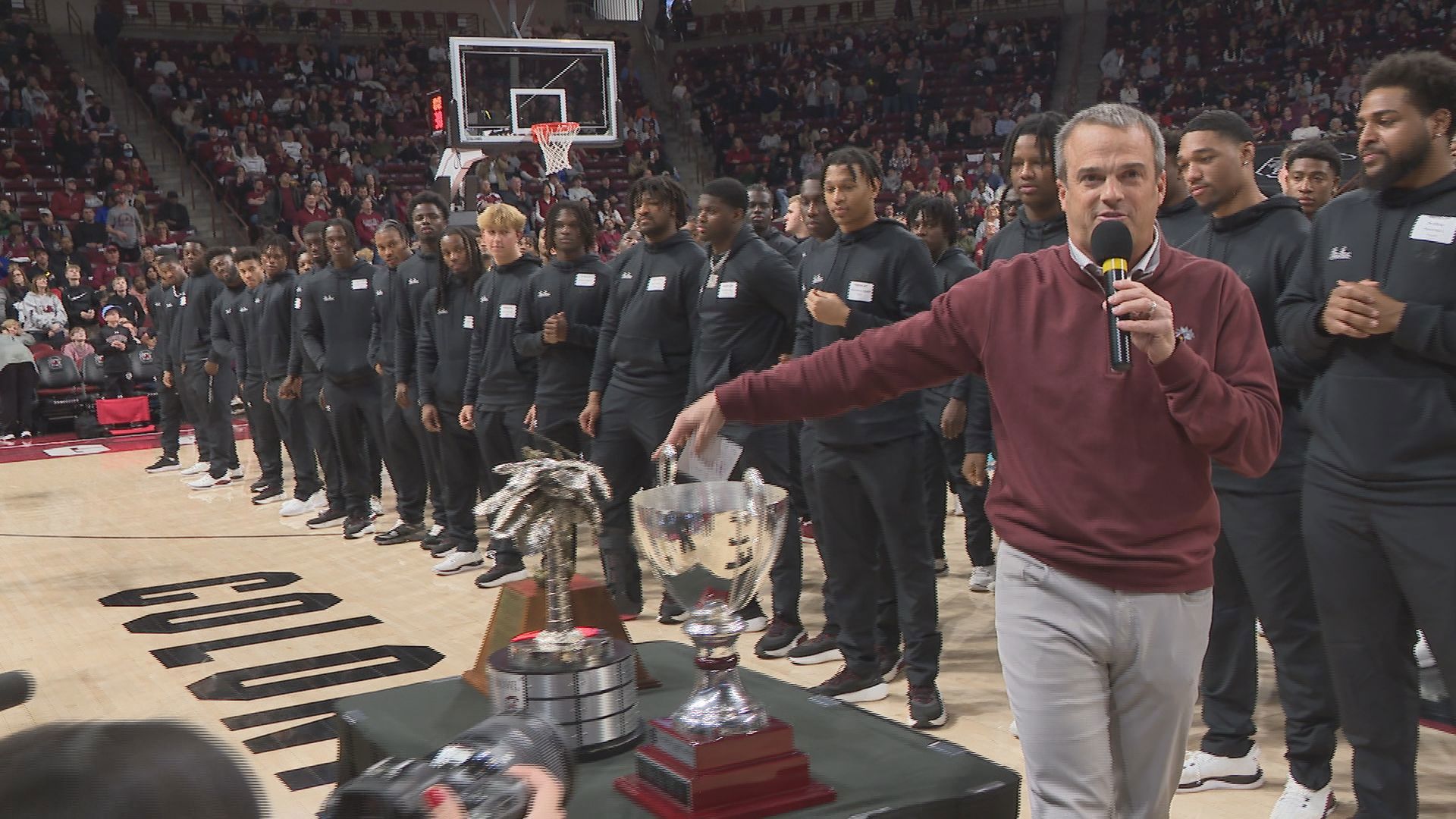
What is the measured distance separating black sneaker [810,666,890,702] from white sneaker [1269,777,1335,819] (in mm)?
1372

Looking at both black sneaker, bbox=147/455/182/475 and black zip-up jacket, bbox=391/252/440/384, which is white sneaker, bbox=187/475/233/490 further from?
black zip-up jacket, bbox=391/252/440/384

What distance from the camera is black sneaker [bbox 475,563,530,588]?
19.9 feet

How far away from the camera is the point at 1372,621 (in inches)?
106

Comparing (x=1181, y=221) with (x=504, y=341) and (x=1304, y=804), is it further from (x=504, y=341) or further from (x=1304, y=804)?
(x=504, y=341)

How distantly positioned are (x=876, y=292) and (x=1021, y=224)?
520 mm

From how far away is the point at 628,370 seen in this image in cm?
527

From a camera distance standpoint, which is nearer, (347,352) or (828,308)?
(828,308)

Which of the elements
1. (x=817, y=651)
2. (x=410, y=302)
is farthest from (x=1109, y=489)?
(x=410, y=302)

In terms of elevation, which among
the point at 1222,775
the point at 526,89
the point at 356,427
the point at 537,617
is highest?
the point at 526,89

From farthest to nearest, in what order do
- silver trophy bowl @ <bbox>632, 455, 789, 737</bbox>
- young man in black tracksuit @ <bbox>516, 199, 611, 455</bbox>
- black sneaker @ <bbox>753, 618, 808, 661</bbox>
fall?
young man in black tracksuit @ <bbox>516, 199, 611, 455</bbox> < black sneaker @ <bbox>753, 618, 808, 661</bbox> < silver trophy bowl @ <bbox>632, 455, 789, 737</bbox>

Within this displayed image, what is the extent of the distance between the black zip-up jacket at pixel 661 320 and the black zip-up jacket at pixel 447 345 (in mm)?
1338

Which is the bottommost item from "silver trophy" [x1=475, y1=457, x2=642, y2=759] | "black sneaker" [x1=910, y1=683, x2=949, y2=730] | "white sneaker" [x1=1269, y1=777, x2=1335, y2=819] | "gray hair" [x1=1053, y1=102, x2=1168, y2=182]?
"black sneaker" [x1=910, y1=683, x2=949, y2=730]

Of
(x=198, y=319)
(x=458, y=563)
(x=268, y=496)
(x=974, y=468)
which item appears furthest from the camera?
(x=198, y=319)

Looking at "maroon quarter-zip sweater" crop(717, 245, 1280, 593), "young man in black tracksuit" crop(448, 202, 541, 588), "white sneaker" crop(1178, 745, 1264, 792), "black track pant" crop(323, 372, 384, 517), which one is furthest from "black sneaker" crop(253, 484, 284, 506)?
"maroon quarter-zip sweater" crop(717, 245, 1280, 593)
